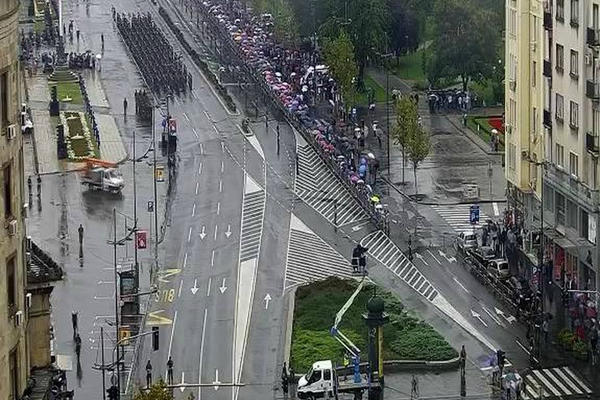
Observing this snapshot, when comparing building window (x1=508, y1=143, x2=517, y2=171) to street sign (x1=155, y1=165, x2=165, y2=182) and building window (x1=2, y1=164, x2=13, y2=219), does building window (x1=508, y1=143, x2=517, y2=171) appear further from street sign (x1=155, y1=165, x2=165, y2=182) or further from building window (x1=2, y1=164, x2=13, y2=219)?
building window (x1=2, y1=164, x2=13, y2=219)

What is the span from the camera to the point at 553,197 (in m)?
103

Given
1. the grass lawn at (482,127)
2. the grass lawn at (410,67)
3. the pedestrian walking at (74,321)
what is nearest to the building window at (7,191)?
the pedestrian walking at (74,321)

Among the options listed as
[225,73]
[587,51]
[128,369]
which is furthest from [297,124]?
[128,369]

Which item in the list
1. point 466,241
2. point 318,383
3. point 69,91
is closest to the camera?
point 318,383

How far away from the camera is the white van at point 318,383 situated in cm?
8150

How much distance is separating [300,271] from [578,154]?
18.2 meters

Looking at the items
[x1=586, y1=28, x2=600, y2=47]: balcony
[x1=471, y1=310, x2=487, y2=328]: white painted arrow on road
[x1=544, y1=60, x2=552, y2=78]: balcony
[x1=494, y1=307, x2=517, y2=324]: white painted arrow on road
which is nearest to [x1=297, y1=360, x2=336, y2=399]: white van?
[x1=471, y1=310, x2=487, y2=328]: white painted arrow on road

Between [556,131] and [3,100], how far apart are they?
55.1 m

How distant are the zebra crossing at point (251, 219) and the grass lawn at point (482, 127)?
25.6 metres

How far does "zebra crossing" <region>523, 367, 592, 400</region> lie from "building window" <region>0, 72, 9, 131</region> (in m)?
36.1

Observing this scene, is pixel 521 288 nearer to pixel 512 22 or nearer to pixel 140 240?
pixel 512 22

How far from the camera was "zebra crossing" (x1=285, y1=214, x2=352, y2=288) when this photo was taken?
104306 mm

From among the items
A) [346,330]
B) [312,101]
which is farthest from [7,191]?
[312,101]

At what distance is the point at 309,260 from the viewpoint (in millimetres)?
108062
